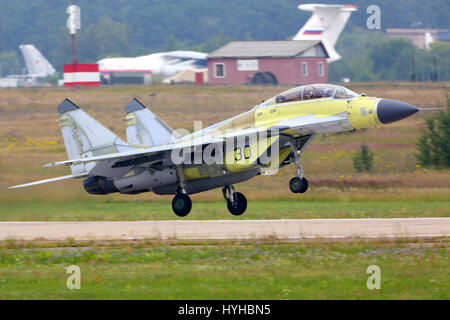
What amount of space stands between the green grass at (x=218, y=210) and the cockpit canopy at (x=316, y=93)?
3.54 m

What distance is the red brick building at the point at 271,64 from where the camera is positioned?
Answer: 61688 mm

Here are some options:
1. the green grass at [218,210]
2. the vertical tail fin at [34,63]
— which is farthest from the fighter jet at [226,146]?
the vertical tail fin at [34,63]

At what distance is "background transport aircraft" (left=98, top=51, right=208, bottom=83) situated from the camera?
76.4m

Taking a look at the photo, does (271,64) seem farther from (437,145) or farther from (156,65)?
(437,145)

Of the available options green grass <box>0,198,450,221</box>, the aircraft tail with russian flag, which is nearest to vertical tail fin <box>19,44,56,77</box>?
the aircraft tail with russian flag

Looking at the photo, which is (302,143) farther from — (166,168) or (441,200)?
(441,200)

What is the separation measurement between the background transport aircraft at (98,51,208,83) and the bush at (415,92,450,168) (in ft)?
155

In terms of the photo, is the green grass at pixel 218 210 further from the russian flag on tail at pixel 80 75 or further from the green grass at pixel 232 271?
the russian flag on tail at pixel 80 75

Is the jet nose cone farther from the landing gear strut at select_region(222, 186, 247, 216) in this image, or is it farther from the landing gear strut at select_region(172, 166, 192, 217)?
the landing gear strut at select_region(172, 166, 192, 217)

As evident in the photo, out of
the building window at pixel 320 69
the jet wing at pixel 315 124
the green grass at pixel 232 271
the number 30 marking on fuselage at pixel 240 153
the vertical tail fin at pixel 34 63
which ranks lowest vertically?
the green grass at pixel 232 271

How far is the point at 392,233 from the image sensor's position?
17391 mm

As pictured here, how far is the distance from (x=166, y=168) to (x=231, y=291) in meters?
8.80

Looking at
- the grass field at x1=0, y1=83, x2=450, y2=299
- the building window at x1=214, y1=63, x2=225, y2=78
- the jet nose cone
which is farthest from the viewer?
the building window at x1=214, y1=63, x2=225, y2=78

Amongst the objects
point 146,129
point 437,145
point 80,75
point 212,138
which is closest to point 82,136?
point 146,129
